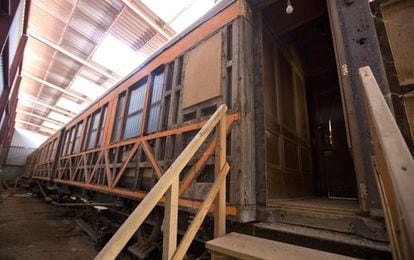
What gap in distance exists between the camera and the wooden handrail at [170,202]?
3.52 feet

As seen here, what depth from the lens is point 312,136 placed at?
5109mm

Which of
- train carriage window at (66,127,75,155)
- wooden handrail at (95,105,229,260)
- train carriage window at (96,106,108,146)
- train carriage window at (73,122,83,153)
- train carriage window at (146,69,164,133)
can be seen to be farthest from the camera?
train carriage window at (66,127,75,155)

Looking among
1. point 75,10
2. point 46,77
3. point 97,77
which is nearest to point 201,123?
point 75,10

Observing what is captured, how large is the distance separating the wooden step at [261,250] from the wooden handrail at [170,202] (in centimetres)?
25

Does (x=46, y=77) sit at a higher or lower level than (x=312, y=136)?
higher

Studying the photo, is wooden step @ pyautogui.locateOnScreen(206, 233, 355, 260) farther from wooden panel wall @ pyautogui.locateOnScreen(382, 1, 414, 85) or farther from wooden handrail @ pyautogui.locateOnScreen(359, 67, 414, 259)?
wooden panel wall @ pyautogui.locateOnScreen(382, 1, 414, 85)

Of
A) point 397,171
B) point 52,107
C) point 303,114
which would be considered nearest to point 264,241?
point 397,171

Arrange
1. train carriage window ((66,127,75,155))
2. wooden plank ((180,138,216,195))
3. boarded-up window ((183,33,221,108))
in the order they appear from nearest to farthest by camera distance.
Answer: wooden plank ((180,138,216,195)) → boarded-up window ((183,33,221,108)) → train carriage window ((66,127,75,155))

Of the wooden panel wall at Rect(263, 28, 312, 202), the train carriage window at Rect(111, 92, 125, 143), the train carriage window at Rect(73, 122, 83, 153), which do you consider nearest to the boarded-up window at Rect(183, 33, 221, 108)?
the wooden panel wall at Rect(263, 28, 312, 202)

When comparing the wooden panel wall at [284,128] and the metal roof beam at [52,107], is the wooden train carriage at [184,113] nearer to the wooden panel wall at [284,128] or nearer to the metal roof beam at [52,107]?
the wooden panel wall at [284,128]

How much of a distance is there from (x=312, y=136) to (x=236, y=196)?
12.5 feet

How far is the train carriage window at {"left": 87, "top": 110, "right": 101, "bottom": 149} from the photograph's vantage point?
22.5 ft

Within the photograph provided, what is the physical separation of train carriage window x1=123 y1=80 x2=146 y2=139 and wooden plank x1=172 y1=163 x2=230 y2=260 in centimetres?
299

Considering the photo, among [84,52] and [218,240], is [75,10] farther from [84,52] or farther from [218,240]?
[218,240]
